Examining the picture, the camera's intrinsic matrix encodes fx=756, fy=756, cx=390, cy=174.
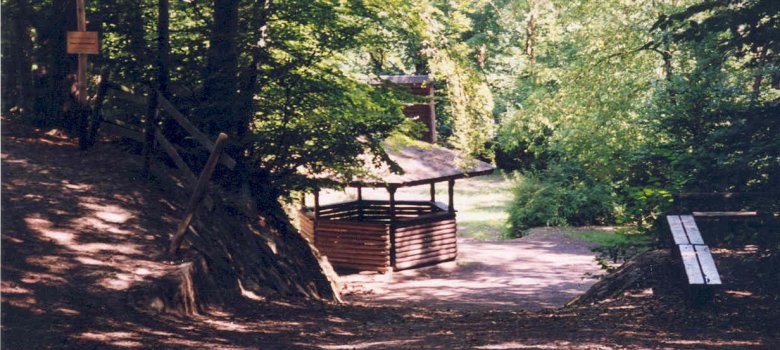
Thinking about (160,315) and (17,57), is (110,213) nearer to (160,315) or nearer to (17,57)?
(160,315)

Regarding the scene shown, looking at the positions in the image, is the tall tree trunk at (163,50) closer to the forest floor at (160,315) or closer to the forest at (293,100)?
the forest at (293,100)

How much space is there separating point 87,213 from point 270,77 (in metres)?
→ 4.17

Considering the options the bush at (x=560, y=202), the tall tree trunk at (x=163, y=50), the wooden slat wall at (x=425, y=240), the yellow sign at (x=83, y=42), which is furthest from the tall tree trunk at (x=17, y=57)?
the bush at (x=560, y=202)

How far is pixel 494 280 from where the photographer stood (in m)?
20.0

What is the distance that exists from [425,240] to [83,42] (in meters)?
13.3

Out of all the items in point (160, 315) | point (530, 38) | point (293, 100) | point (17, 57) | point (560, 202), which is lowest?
point (560, 202)

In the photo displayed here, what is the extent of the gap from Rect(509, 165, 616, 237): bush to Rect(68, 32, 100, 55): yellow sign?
2024 cm

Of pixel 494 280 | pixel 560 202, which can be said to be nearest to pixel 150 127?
pixel 494 280

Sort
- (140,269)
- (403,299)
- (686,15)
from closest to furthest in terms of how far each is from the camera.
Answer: (140,269) → (686,15) → (403,299)

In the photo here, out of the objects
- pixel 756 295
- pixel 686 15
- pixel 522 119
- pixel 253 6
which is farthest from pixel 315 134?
pixel 522 119

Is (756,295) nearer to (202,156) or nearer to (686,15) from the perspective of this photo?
(686,15)

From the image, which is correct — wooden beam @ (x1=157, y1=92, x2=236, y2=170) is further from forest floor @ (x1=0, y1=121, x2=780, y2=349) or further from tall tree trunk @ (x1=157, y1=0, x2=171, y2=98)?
forest floor @ (x1=0, y1=121, x2=780, y2=349)

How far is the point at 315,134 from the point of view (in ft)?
42.4

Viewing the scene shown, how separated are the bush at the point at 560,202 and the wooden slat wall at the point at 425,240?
648 cm
